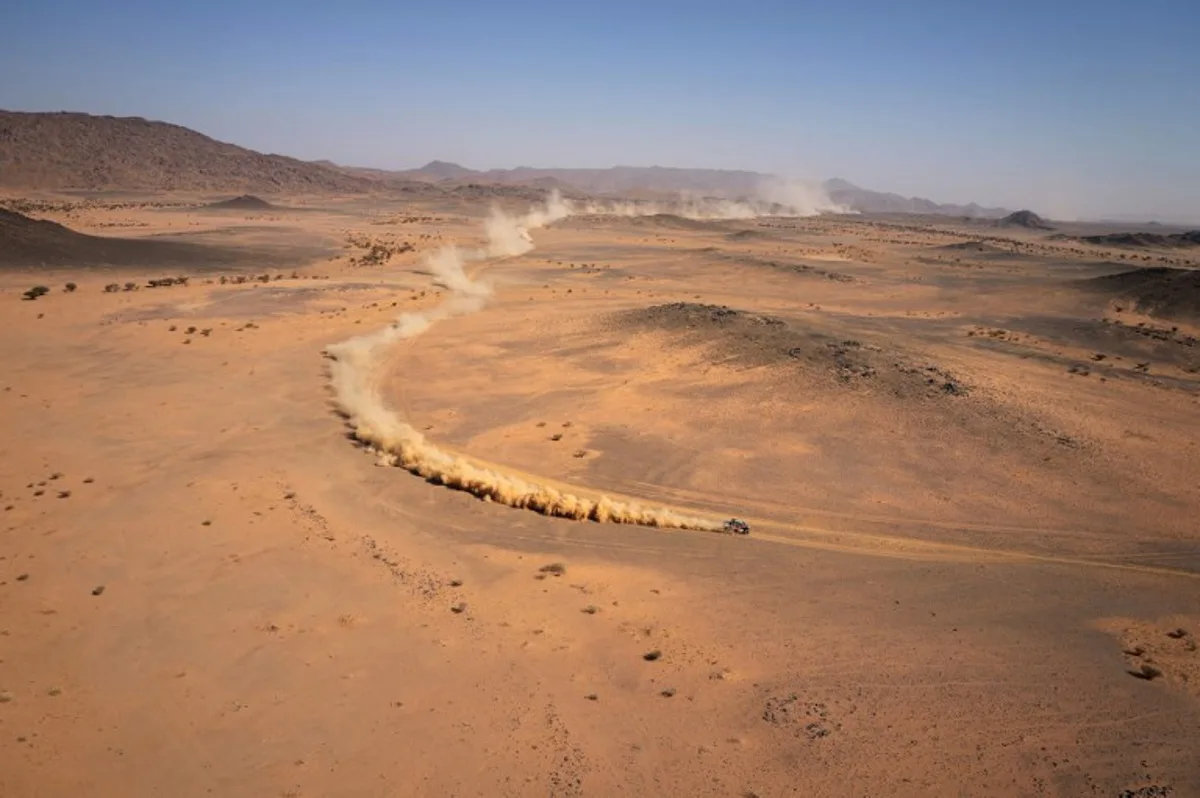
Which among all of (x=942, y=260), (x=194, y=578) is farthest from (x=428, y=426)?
(x=942, y=260)

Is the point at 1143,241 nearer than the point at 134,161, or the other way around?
the point at 1143,241

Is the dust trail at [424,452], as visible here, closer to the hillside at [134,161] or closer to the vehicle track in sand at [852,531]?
the vehicle track in sand at [852,531]

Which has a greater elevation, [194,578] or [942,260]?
[942,260]

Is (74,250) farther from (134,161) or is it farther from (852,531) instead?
(134,161)

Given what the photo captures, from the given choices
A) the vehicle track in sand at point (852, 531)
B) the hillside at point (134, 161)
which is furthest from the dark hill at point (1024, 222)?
the vehicle track in sand at point (852, 531)

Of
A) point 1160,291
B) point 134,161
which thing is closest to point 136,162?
point 134,161

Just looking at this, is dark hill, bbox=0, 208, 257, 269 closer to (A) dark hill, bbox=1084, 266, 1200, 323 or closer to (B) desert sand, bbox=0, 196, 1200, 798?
(B) desert sand, bbox=0, 196, 1200, 798

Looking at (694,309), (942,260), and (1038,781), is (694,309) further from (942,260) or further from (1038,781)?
(942,260)

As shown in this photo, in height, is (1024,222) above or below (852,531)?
above
